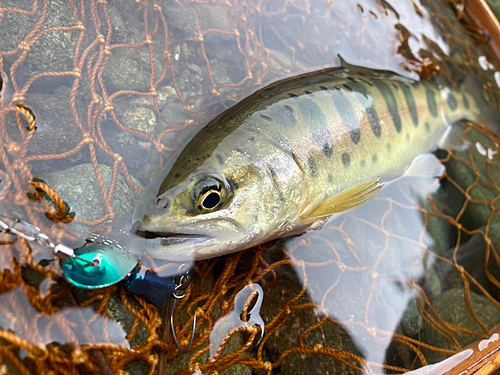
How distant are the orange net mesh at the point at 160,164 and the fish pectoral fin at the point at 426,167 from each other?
126mm

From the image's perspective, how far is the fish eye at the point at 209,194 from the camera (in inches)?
69.7

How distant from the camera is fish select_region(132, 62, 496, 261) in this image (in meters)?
1.79

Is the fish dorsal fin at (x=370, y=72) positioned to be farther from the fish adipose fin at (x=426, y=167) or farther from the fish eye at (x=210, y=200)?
the fish eye at (x=210, y=200)

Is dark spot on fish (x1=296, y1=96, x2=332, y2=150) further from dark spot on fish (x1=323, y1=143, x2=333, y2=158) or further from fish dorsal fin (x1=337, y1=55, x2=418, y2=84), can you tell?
fish dorsal fin (x1=337, y1=55, x2=418, y2=84)

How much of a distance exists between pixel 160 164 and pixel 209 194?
52 cm

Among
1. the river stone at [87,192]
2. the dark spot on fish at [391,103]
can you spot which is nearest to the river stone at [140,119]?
the river stone at [87,192]

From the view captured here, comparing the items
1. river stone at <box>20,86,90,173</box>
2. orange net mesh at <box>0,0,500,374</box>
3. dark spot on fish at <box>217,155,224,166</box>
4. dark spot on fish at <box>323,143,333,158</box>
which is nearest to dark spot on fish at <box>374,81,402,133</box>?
orange net mesh at <box>0,0,500,374</box>

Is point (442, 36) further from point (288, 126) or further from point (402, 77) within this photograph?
point (288, 126)

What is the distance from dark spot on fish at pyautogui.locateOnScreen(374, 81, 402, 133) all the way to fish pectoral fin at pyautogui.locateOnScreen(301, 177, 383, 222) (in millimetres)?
664

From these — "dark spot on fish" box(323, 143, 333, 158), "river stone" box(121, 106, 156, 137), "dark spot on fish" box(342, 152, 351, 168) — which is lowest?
"dark spot on fish" box(342, 152, 351, 168)

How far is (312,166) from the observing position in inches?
88.9

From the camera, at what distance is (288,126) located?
2209mm

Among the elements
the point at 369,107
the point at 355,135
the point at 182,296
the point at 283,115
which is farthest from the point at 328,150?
the point at 182,296

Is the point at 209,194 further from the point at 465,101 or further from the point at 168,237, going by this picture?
the point at 465,101
